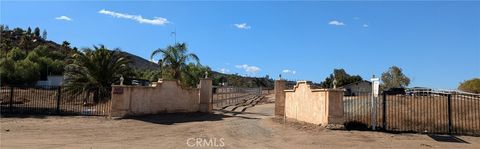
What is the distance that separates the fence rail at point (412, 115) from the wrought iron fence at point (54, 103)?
12.3 m

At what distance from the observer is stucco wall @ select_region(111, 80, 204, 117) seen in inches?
904

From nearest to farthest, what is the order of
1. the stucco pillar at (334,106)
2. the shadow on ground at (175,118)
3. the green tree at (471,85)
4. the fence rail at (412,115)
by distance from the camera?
the stucco pillar at (334,106), the fence rail at (412,115), the shadow on ground at (175,118), the green tree at (471,85)

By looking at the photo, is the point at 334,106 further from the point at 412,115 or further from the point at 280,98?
the point at 412,115

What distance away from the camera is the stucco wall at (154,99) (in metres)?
23.0

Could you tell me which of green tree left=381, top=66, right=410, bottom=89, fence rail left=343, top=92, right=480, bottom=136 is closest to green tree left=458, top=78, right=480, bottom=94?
green tree left=381, top=66, right=410, bottom=89

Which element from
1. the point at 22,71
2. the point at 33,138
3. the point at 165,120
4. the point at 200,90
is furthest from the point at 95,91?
the point at 22,71

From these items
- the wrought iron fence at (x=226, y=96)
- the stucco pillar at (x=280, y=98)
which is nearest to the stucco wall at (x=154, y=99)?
the stucco pillar at (x=280, y=98)

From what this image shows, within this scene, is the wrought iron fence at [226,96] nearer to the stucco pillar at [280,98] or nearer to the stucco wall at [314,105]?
the stucco pillar at [280,98]

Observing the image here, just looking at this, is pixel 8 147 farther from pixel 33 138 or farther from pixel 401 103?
pixel 401 103

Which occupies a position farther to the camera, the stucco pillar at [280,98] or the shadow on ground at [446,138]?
the stucco pillar at [280,98]

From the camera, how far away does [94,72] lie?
32594mm

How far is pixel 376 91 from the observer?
1831 centimetres

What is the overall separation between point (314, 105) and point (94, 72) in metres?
17.8

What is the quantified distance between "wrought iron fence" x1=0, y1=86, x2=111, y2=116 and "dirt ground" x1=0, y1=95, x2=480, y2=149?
3062 millimetres
